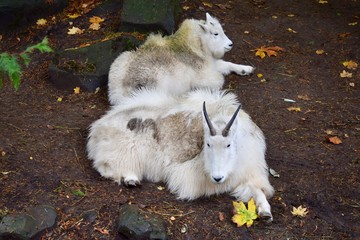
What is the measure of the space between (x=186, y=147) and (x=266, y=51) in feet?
10.9

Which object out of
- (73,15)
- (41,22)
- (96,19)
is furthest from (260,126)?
(41,22)

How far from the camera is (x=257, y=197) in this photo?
518 cm

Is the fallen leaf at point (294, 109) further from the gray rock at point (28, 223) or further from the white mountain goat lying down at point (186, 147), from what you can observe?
the gray rock at point (28, 223)

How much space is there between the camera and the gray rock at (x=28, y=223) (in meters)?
4.68

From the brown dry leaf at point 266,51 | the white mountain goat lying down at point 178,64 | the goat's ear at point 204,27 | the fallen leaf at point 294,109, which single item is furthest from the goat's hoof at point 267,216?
the brown dry leaf at point 266,51

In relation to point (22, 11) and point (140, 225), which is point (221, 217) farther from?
point (22, 11)

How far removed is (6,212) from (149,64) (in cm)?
286

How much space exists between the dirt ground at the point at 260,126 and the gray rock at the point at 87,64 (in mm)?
166

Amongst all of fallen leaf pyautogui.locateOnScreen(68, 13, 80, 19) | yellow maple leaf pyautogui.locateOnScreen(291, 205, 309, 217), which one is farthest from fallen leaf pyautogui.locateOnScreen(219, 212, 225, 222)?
fallen leaf pyautogui.locateOnScreen(68, 13, 80, 19)

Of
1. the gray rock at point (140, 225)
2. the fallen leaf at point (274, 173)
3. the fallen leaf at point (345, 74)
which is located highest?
the gray rock at point (140, 225)

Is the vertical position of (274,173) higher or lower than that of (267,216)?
lower

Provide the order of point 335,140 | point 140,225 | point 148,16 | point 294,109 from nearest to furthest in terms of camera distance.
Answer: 1. point 140,225
2. point 335,140
3. point 294,109
4. point 148,16

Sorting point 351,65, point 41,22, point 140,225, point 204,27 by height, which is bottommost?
point 41,22

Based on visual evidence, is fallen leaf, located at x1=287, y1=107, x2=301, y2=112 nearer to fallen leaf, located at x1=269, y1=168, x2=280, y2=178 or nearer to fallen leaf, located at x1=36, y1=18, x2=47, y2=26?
fallen leaf, located at x1=269, y1=168, x2=280, y2=178
